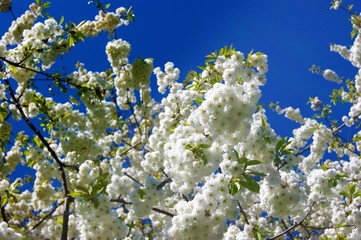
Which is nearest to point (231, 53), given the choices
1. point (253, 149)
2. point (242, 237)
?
point (253, 149)

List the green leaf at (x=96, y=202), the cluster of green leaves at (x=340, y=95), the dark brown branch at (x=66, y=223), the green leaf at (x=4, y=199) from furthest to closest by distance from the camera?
1. the cluster of green leaves at (x=340, y=95)
2. the green leaf at (x=4, y=199)
3. the dark brown branch at (x=66, y=223)
4. the green leaf at (x=96, y=202)

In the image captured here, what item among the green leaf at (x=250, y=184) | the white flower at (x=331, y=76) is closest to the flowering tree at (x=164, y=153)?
the green leaf at (x=250, y=184)

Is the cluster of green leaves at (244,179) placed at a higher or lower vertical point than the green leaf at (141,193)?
lower

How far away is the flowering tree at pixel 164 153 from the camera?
13.9 ft

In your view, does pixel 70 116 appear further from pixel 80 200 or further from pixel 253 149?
pixel 253 149

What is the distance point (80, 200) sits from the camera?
470 cm

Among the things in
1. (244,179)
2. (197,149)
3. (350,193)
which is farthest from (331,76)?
(197,149)

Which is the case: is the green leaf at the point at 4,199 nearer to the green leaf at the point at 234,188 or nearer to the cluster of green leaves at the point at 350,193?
the green leaf at the point at 234,188

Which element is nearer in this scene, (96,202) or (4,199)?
(96,202)

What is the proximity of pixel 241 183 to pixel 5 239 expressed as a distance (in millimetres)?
2702

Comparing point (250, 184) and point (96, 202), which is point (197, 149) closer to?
point (250, 184)

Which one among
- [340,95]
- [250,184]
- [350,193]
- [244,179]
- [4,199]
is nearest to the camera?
[250,184]

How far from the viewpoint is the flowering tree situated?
4.23m

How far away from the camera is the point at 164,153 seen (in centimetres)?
506
